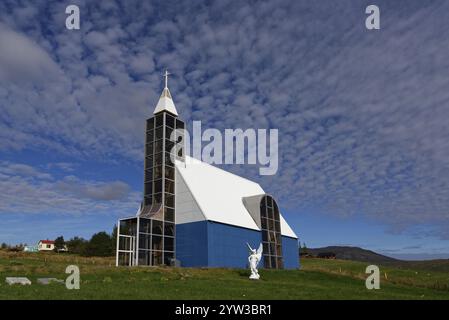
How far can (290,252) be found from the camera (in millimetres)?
49938

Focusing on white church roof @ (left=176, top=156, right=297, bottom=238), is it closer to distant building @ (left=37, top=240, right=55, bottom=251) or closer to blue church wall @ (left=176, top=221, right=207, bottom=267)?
blue church wall @ (left=176, top=221, right=207, bottom=267)

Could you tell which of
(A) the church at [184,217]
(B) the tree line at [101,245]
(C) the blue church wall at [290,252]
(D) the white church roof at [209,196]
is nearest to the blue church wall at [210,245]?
(A) the church at [184,217]

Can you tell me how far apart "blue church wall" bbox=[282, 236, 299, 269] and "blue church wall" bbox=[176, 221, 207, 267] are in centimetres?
1493

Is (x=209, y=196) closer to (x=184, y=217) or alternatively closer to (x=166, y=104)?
(x=184, y=217)

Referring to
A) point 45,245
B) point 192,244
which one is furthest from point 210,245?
point 45,245

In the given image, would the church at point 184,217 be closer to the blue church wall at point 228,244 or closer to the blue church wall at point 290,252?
the blue church wall at point 228,244

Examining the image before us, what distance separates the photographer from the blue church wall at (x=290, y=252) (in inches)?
1908

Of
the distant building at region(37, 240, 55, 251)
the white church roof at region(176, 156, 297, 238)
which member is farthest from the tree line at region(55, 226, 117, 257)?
the distant building at region(37, 240, 55, 251)

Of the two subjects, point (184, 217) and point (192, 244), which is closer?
point (192, 244)

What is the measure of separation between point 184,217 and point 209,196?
147 inches

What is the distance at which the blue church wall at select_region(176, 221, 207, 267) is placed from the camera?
119ft

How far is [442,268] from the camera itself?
6072cm

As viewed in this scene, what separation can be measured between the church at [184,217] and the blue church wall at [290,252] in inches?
92.9
